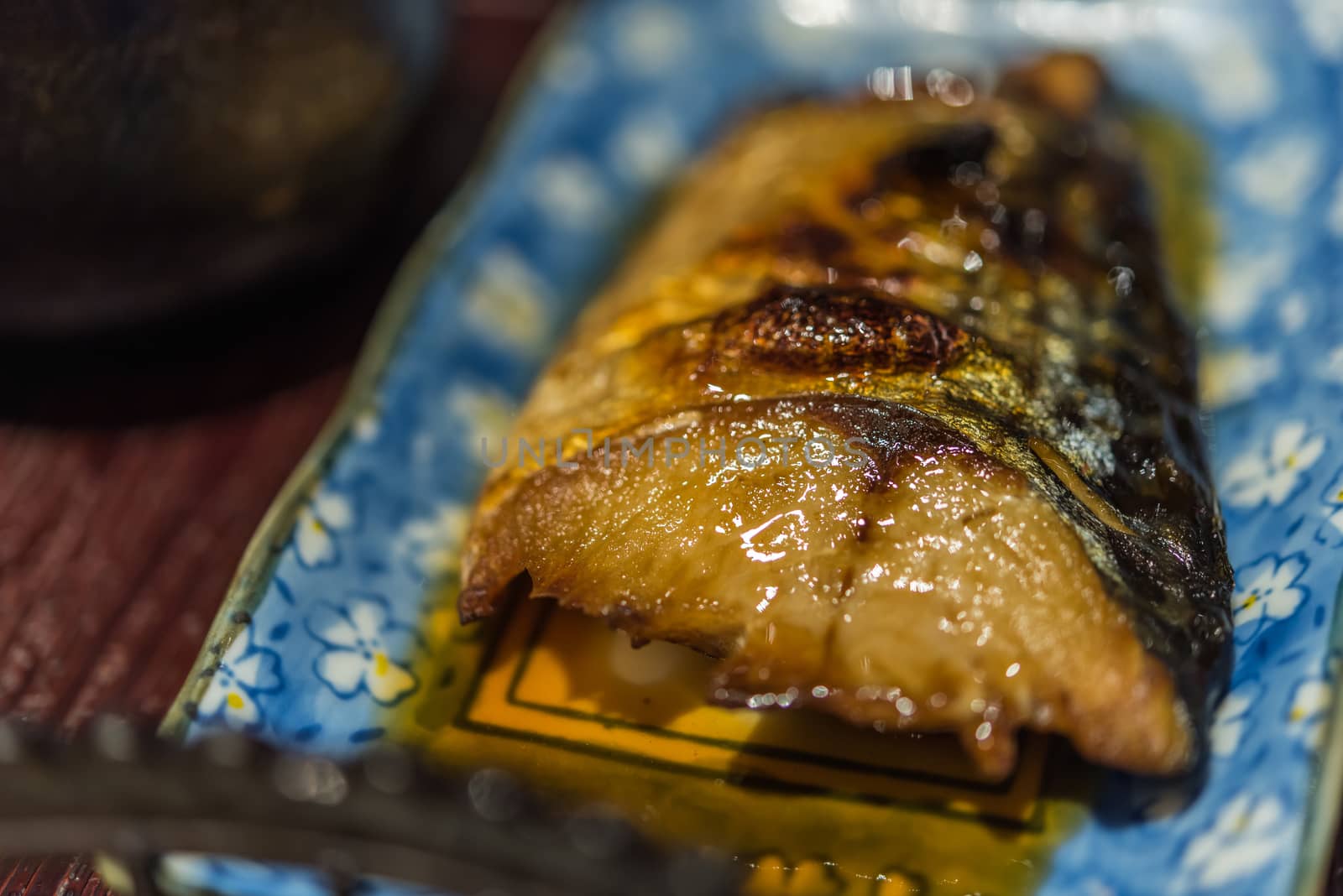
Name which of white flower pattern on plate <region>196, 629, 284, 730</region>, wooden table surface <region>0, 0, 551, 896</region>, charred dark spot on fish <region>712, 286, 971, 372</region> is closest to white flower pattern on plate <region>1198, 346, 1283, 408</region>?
charred dark spot on fish <region>712, 286, 971, 372</region>

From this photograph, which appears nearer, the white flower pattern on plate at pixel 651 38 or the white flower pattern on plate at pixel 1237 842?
the white flower pattern on plate at pixel 1237 842

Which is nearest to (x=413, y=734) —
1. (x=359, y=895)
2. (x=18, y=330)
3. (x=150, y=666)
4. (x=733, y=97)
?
(x=359, y=895)

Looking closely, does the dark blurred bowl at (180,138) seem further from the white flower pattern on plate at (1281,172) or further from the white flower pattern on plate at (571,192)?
the white flower pattern on plate at (1281,172)

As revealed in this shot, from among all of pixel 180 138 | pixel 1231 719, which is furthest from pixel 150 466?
pixel 1231 719

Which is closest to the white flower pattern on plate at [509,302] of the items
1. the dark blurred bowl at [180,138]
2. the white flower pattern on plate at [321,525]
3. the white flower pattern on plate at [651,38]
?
the dark blurred bowl at [180,138]

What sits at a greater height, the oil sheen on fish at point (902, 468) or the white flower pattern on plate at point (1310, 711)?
the oil sheen on fish at point (902, 468)

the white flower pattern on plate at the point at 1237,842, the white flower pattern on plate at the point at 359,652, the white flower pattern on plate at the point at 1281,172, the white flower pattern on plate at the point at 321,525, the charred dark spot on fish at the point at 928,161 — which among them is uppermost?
the white flower pattern on plate at the point at 1281,172

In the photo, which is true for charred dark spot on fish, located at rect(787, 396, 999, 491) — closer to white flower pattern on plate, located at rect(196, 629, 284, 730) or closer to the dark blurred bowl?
white flower pattern on plate, located at rect(196, 629, 284, 730)
